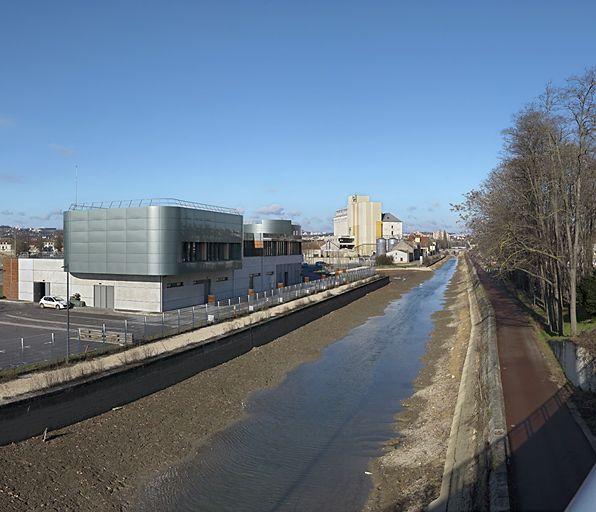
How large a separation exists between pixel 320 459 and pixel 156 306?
72.6 ft

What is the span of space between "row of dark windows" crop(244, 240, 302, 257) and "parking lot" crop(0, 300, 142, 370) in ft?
59.1

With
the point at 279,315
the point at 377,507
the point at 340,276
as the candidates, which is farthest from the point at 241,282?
the point at 377,507

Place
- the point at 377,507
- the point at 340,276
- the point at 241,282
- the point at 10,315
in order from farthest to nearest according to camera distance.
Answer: the point at 340,276 → the point at 241,282 → the point at 10,315 → the point at 377,507

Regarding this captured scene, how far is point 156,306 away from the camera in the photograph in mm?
35969

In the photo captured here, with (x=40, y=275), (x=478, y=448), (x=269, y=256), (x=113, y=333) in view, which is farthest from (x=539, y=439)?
(x=269, y=256)

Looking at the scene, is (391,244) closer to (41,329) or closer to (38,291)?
(38,291)

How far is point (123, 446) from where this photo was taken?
1705 cm

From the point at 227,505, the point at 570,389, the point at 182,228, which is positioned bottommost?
the point at 227,505

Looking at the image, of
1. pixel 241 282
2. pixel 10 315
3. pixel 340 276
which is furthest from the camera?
pixel 340 276

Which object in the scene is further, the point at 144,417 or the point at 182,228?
the point at 182,228

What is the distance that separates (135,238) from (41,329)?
8.75 meters

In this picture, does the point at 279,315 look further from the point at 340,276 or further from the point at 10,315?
the point at 340,276

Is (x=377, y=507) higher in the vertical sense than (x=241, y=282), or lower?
lower

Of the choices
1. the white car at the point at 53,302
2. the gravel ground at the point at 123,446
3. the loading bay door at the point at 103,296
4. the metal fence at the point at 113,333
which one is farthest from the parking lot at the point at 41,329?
the gravel ground at the point at 123,446
